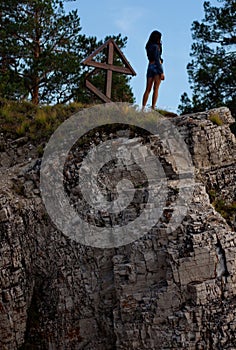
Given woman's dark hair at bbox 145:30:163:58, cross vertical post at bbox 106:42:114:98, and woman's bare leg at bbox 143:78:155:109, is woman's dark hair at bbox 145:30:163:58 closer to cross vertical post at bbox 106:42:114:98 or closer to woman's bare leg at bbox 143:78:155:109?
woman's bare leg at bbox 143:78:155:109

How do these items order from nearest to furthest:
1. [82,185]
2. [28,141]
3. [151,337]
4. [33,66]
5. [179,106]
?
[151,337] → [82,185] → [28,141] → [33,66] → [179,106]

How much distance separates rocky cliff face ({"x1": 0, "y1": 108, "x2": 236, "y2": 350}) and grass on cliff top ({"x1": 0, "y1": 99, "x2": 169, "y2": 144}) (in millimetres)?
1786

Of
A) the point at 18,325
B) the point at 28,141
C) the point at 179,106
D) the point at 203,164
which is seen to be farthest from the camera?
the point at 179,106

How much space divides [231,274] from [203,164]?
315 cm

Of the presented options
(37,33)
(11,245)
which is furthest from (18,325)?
(37,33)

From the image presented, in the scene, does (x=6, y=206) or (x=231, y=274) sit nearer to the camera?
(x=231, y=274)

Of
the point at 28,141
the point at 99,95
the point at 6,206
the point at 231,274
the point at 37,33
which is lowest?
the point at 231,274

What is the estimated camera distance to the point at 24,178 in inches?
474

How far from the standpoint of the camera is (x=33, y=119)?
48.1 ft

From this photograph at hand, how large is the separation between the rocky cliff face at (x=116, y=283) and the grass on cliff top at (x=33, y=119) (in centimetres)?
179

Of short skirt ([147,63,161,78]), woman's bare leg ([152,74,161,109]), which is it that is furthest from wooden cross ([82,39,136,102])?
short skirt ([147,63,161,78])

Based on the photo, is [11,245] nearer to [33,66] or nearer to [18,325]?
[18,325]

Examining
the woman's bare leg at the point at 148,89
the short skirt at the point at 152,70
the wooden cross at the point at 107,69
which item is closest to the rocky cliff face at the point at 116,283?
the woman's bare leg at the point at 148,89

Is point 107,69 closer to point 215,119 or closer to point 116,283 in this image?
point 215,119
